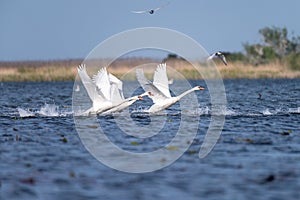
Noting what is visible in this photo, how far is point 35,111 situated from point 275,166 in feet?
51.2

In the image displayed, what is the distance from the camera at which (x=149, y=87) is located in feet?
75.6

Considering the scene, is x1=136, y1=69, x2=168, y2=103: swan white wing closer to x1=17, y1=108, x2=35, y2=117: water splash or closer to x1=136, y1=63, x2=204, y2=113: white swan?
x1=136, y1=63, x2=204, y2=113: white swan

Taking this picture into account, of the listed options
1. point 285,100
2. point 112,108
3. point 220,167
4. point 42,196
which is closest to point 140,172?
point 220,167

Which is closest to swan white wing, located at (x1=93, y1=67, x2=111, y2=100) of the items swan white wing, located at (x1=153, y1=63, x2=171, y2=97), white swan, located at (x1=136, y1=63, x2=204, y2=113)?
white swan, located at (x1=136, y1=63, x2=204, y2=113)

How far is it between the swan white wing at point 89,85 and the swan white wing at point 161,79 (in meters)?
1.63

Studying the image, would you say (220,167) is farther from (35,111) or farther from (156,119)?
(35,111)

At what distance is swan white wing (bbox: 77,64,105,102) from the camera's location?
21.9 meters

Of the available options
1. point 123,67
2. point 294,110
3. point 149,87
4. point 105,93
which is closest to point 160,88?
point 149,87

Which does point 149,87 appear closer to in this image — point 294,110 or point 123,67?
point 294,110

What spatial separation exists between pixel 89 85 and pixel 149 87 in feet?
5.52

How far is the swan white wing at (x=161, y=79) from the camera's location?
922 inches

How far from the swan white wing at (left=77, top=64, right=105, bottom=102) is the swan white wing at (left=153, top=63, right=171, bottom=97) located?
5.35 ft

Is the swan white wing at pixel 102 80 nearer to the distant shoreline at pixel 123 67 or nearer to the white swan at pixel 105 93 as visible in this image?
the white swan at pixel 105 93

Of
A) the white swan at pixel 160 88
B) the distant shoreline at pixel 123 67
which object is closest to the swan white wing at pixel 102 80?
the white swan at pixel 160 88
